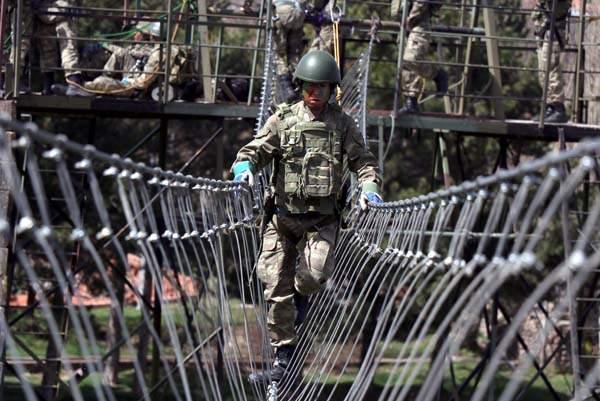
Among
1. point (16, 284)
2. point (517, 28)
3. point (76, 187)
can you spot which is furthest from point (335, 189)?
point (517, 28)

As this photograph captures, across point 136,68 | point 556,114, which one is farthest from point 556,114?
point 136,68

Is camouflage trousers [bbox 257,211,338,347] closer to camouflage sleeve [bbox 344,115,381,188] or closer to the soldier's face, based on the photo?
camouflage sleeve [bbox 344,115,381,188]

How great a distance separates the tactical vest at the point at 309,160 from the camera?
9.74m

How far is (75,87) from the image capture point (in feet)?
49.6

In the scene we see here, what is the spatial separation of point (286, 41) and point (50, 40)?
2.43 meters

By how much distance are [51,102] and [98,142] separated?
27.9ft

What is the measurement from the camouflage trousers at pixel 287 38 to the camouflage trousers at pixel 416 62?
1053 millimetres

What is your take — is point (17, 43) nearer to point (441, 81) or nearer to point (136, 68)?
point (136, 68)

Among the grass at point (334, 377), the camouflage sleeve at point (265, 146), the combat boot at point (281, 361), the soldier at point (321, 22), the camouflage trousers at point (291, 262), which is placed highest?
the soldier at point (321, 22)

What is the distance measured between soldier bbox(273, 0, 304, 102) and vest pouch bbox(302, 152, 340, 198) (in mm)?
4740

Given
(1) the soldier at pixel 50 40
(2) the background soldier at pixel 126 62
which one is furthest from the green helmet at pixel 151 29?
(1) the soldier at pixel 50 40

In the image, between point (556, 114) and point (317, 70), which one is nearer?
point (317, 70)

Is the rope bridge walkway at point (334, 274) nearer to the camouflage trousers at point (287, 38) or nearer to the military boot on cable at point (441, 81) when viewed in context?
the military boot on cable at point (441, 81)

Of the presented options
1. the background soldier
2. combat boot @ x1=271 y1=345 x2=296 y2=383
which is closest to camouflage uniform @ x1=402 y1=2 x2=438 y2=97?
the background soldier
